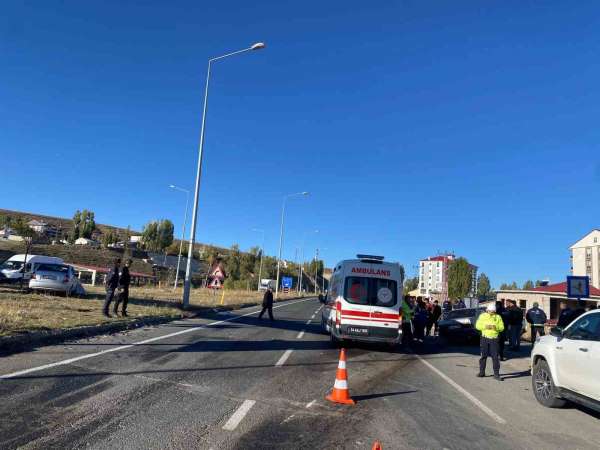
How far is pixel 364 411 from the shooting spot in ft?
20.5

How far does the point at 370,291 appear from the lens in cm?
1247

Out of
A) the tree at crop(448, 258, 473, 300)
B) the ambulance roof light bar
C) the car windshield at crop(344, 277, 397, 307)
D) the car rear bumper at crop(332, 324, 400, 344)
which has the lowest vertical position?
the car rear bumper at crop(332, 324, 400, 344)

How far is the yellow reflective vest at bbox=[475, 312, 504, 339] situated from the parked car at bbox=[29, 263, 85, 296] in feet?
57.6

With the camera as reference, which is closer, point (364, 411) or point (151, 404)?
point (151, 404)

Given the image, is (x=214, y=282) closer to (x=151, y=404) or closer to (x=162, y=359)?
(x=162, y=359)

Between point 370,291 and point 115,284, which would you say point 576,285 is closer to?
point 370,291

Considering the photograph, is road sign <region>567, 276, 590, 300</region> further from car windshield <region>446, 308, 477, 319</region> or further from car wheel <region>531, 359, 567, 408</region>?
car wheel <region>531, 359, 567, 408</region>

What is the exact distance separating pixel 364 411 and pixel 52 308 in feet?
41.6

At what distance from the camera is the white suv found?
20.7ft

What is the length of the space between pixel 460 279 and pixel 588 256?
2425cm

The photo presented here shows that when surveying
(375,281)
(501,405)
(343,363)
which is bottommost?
(501,405)

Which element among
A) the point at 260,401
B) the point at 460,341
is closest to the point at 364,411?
the point at 260,401

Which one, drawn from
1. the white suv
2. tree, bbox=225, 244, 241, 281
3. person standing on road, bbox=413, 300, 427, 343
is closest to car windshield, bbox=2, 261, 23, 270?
person standing on road, bbox=413, 300, 427, 343

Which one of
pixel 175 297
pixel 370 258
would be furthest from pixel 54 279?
pixel 370 258
